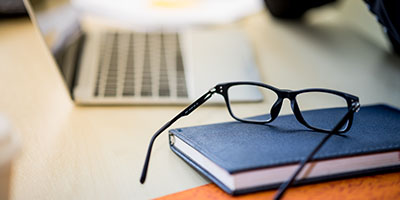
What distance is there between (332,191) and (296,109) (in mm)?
112

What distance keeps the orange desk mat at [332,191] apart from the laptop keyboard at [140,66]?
0.23 metres

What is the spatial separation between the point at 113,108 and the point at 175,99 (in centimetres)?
10

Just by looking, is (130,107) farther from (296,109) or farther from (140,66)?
(296,109)

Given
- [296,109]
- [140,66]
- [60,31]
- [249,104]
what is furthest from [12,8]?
[296,109]

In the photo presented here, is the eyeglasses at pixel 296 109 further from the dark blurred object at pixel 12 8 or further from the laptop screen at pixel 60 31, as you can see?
the dark blurred object at pixel 12 8

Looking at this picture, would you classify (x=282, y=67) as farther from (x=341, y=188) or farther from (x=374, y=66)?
(x=341, y=188)

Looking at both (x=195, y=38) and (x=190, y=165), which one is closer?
(x=190, y=165)

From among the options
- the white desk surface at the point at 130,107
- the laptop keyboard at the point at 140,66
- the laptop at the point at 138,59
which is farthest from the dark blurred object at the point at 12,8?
the laptop keyboard at the point at 140,66

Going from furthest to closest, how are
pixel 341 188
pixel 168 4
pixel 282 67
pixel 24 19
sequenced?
pixel 168 4, pixel 24 19, pixel 282 67, pixel 341 188

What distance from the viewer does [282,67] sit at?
0.77m

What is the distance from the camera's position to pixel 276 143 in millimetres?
469

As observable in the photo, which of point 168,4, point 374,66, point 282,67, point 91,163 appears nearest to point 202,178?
point 91,163

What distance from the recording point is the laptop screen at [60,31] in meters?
0.63

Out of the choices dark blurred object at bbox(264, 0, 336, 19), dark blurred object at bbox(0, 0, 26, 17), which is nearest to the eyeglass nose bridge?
dark blurred object at bbox(264, 0, 336, 19)
